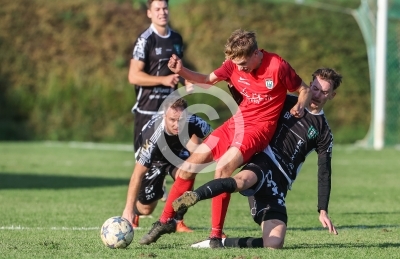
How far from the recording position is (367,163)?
17844 mm

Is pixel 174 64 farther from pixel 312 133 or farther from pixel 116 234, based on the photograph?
pixel 116 234

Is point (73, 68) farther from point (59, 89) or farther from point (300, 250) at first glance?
point (300, 250)

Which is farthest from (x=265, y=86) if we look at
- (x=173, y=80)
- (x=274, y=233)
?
(x=173, y=80)

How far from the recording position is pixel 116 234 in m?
7.04

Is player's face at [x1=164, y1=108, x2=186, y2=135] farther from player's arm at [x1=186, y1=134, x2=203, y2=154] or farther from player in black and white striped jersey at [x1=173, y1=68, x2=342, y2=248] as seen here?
player in black and white striped jersey at [x1=173, y1=68, x2=342, y2=248]

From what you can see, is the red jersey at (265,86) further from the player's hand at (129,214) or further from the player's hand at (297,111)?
the player's hand at (129,214)

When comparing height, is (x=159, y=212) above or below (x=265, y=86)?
below

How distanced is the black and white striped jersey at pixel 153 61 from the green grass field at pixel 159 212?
133cm

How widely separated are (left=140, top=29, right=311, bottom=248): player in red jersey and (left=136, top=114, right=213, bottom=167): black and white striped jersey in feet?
3.38

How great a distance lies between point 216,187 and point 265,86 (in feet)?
3.83

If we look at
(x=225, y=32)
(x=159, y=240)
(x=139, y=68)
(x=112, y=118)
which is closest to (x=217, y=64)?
(x=225, y=32)

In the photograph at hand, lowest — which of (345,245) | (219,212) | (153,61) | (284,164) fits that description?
(345,245)

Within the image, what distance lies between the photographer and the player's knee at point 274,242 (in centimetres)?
721

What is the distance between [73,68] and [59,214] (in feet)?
62.0
